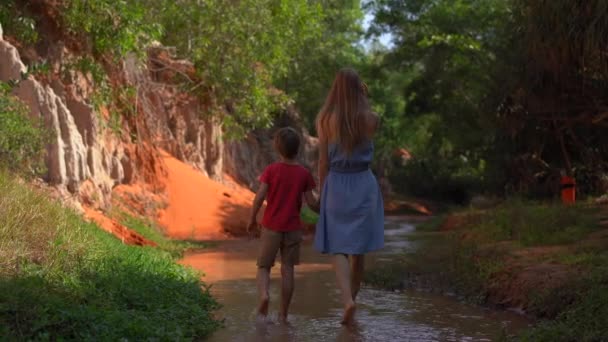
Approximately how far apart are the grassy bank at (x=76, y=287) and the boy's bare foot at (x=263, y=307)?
0.41 metres

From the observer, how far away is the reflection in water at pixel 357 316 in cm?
657

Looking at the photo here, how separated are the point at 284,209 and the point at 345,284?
84 cm

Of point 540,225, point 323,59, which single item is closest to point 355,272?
point 540,225

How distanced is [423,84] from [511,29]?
50.7ft

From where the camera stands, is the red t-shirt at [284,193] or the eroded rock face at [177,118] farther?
the eroded rock face at [177,118]

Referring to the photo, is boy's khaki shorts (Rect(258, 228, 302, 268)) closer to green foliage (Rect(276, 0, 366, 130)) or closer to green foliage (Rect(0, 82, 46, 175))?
green foliage (Rect(0, 82, 46, 175))

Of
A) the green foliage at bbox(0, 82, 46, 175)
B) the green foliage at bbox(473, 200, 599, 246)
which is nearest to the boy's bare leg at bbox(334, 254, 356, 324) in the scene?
the green foliage at bbox(473, 200, 599, 246)

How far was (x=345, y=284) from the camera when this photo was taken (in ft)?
22.3

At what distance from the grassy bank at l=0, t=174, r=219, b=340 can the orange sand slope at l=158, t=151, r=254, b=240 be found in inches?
402

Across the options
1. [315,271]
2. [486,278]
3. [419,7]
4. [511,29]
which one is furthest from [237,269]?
[419,7]

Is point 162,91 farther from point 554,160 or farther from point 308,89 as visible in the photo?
point 308,89

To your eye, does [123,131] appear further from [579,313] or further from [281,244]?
[579,313]

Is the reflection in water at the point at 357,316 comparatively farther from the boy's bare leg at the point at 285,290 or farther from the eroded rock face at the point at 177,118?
the eroded rock face at the point at 177,118

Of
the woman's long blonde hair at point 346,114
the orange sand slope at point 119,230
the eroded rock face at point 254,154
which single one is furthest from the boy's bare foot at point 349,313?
the eroded rock face at point 254,154
